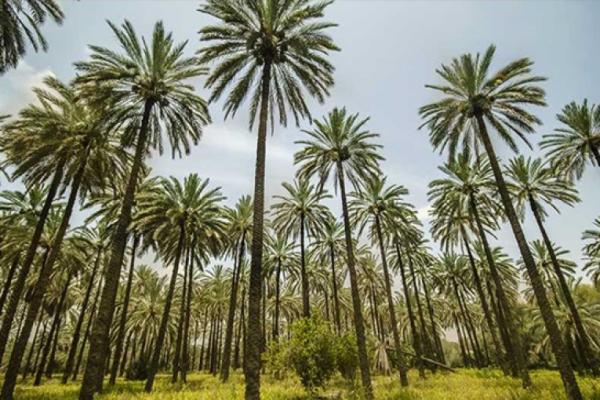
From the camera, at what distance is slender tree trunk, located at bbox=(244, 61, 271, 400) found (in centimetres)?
1247

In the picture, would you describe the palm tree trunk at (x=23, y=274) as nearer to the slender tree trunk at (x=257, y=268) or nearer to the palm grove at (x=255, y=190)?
the palm grove at (x=255, y=190)

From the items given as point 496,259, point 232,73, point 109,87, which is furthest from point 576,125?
point 109,87

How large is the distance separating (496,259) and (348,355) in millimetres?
31503

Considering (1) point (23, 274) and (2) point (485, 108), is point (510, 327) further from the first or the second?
(1) point (23, 274)

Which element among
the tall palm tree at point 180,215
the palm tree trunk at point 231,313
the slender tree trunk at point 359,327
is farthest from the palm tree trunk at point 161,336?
the slender tree trunk at point 359,327

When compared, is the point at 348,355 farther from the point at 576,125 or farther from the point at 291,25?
the point at 576,125

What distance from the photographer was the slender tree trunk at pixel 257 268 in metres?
12.5

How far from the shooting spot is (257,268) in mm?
13945

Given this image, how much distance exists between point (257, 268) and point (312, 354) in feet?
20.0

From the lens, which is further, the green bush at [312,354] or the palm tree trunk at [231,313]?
the palm tree trunk at [231,313]

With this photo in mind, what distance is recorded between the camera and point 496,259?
41.0 meters

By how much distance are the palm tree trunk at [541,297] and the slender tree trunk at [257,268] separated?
1309 centimetres

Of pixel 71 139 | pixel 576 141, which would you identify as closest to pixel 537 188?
pixel 576 141


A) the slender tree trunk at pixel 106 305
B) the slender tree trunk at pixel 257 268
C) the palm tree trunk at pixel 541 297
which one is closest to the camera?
the slender tree trunk at pixel 257 268
